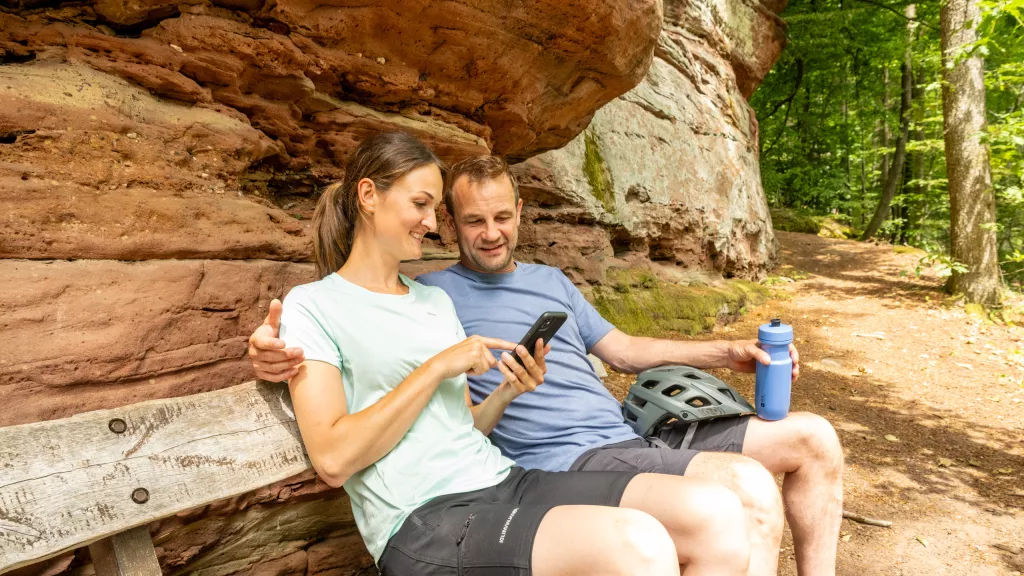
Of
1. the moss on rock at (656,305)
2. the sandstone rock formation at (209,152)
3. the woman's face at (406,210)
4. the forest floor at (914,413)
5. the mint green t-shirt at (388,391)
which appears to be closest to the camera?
the mint green t-shirt at (388,391)

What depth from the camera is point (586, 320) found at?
3.00 meters

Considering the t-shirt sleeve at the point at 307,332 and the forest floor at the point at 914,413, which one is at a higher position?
the t-shirt sleeve at the point at 307,332

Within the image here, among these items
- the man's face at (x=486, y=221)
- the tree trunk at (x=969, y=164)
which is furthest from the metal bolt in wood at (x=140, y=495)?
the tree trunk at (x=969, y=164)

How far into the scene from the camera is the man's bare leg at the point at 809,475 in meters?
2.43

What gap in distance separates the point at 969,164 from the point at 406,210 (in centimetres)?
988

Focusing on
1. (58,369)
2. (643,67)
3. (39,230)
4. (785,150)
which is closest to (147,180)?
(39,230)

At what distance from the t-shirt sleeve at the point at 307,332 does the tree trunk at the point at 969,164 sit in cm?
1001

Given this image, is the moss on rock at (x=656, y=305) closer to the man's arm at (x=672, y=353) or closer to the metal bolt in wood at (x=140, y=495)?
the man's arm at (x=672, y=353)

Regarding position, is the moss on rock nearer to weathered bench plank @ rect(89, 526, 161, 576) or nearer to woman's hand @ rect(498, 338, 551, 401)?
woman's hand @ rect(498, 338, 551, 401)

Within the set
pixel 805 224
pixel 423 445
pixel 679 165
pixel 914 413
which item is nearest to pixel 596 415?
pixel 423 445

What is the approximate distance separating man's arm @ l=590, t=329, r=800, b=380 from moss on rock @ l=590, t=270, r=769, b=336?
12.2ft

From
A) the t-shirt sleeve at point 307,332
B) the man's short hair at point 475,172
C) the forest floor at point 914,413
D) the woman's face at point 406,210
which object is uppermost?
the man's short hair at point 475,172

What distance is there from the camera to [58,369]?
1873 mm

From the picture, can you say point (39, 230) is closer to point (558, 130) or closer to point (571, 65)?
point (571, 65)
